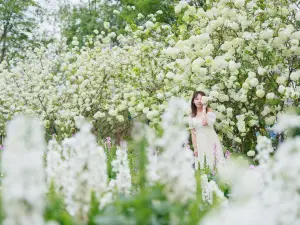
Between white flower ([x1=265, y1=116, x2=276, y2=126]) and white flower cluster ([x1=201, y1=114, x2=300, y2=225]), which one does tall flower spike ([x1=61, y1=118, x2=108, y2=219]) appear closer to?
white flower cluster ([x1=201, y1=114, x2=300, y2=225])

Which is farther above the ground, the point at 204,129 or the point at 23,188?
the point at 204,129

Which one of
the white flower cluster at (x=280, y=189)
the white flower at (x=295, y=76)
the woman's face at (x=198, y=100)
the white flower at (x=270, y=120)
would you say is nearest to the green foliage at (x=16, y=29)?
the woman's face at (x=198, y=100)

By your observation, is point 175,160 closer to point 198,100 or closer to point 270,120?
point 198,100

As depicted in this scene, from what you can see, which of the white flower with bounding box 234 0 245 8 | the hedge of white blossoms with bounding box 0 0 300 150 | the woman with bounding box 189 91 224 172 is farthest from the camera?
the woman with bounding box 189 91 224 172

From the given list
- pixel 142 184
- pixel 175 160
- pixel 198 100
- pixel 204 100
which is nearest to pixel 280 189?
pixel 175 160

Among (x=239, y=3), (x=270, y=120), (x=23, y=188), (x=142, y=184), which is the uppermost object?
(x=239, y=3)

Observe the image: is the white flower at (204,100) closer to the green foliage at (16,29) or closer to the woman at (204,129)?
the woman at (204,129)

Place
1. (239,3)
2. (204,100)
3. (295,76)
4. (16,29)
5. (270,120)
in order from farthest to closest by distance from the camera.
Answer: (16,29), (270,120), (204,100), (239,3), (295,76)

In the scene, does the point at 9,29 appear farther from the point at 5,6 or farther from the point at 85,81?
the point at 85,81

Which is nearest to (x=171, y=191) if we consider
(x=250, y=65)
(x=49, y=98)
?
(x=250, y=65)

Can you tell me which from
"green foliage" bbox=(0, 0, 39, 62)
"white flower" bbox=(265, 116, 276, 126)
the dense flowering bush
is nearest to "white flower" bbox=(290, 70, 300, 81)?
"white flower" bbox=(265, 116, 276, 126)

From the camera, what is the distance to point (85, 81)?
960 cm

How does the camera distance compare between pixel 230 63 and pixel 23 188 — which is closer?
pixel 23 188

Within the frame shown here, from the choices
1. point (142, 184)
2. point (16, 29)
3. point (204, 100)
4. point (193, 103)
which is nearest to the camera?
point (142, 184)
